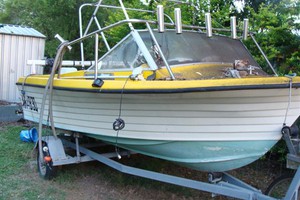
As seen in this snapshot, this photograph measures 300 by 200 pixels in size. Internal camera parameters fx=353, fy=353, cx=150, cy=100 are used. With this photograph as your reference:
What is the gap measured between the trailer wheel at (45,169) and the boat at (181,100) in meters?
0.48

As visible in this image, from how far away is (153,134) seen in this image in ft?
11.1

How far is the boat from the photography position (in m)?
2.95

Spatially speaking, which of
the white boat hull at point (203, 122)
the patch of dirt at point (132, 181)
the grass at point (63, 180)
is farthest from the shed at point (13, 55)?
the white boat hull at point (203, 122)

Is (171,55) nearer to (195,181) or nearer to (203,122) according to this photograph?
(203,122)

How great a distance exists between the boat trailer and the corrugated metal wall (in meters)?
4.90

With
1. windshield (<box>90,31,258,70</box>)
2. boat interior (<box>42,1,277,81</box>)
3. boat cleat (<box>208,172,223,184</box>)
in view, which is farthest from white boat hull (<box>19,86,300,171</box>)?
windshield (<box>90,31,258,70</box>)

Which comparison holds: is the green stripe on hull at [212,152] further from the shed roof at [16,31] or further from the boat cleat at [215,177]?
the shed roof at [16,31]

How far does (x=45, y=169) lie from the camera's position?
444 centimetres

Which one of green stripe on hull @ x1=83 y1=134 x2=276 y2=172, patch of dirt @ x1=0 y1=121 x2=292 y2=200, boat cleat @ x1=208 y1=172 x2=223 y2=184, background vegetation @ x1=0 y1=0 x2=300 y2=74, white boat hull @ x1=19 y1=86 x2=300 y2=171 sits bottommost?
patch of dirt @ x1=0 y1=121 x2=292 y2=200

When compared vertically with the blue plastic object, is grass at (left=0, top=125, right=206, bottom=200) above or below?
below

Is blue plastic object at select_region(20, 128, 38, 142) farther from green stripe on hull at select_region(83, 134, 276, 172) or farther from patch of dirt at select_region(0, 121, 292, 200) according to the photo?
green stripe on hull at select_region(83, 134, 276, 172)

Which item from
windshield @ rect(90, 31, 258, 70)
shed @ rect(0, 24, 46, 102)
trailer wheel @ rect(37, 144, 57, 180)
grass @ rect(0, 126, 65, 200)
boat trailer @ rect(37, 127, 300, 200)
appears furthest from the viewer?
shed @ rect(0, 24, 46, 102)

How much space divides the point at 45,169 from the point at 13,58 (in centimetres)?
559

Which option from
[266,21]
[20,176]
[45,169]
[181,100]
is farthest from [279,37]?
[20,176]
